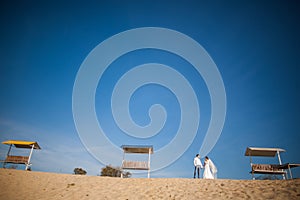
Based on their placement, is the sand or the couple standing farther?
the couple standing

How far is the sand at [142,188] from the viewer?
7066mm

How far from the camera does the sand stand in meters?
7.07

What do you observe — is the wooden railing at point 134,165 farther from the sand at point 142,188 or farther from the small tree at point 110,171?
the small tree at point 110,171

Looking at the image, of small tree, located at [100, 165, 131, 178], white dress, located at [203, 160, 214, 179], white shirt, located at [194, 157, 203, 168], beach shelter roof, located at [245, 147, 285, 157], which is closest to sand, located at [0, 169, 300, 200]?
white dress, located at [203, 160, 214, 179]

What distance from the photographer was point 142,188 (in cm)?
912

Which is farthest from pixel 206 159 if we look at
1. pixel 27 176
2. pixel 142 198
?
pixel 27 176

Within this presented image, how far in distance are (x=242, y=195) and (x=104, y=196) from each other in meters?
6.06

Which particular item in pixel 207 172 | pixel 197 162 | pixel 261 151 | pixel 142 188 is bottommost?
pixel 142 188

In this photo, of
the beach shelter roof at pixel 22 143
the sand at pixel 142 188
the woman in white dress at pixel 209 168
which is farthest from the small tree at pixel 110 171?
the woman in white dress at pixel 209 168

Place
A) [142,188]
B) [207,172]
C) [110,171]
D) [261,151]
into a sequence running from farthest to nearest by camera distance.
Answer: [110,171], [261,151], [207,172], [142,188]

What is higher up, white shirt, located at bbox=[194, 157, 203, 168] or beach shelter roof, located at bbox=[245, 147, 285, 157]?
beach shelter roof, located at bbox=[245, 147, 285, 157]

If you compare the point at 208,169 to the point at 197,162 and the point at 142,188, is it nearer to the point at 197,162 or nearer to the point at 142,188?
the point at 197,162

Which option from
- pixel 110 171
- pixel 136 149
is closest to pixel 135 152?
pixel 136 149

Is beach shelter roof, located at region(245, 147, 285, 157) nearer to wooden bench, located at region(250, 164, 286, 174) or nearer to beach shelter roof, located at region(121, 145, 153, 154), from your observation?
wooden bench, located at region(250, 164, 286, 174)
